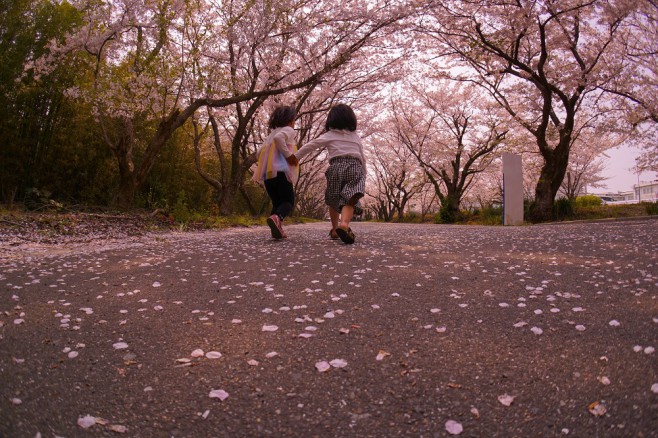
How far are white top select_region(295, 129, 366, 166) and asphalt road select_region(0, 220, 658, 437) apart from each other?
7.48 ft

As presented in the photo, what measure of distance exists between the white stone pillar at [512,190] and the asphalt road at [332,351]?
871 centimetres

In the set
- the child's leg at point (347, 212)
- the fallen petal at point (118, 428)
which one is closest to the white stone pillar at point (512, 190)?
the child's leg at point (347, 212)

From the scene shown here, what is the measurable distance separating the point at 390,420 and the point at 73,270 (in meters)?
3.34

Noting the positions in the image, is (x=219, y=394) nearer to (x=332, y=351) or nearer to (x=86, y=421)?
(x=86, y=421)

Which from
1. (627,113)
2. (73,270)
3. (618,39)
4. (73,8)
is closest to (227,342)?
(73,270)

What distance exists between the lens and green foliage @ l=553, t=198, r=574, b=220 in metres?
12.5

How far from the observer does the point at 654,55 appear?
560 inches

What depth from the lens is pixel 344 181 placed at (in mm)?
5430

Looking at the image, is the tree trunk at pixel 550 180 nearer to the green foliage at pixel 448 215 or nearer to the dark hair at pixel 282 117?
the green foliage at pixel 448 215

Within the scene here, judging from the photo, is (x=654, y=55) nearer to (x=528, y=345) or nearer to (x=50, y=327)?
(x=528, y=345)

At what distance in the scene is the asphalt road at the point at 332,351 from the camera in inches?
53.2

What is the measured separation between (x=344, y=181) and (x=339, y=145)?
498mm

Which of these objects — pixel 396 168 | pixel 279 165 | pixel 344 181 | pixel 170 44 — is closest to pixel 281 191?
pixel 279 165

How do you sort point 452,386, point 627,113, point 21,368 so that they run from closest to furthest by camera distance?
point 452,386 < point 21,368 < point 627,113
